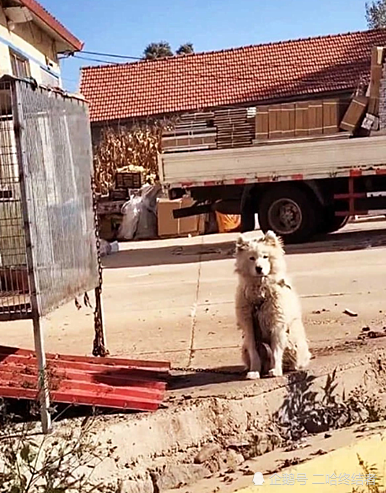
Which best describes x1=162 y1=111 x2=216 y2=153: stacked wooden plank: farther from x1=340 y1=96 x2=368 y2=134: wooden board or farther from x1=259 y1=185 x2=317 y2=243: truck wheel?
x1=340 y1=96 x2=368 y2=134: wooden board

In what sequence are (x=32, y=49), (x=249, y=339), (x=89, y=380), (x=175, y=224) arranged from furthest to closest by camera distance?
1. (x=175, y=224)
2. (x=32, y=49)
3. (x=249, y=339)
4. (x=89, y=380)

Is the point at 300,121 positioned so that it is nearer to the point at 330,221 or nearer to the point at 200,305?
the point at 330,221

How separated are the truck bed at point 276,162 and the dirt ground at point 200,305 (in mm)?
1361

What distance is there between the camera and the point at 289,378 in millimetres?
6379

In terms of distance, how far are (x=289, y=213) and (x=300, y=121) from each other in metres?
1.74

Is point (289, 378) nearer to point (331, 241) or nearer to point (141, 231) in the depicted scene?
point (331, 241)

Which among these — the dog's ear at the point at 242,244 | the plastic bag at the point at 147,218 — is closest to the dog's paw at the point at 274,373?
the dog's ear at the point at 242,244

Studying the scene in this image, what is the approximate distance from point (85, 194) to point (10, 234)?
4.10 ft

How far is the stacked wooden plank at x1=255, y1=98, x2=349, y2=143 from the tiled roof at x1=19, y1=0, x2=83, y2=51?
3.82 metres

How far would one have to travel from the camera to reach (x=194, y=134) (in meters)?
17.5

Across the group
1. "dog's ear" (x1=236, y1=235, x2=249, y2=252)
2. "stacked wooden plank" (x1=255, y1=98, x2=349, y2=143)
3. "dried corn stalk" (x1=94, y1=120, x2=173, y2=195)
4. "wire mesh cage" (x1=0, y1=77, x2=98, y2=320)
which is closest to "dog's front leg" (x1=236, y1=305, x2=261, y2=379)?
"dog's ear" (x1=236, y1=235, x2=249, y2=252)

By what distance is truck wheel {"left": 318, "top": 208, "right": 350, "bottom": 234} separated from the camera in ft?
57.9

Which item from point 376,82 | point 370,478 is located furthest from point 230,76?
point 370,478

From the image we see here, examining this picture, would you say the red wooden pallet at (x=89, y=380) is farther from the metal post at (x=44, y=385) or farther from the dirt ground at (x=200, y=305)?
the dirt ground at (x=200, y=305)
